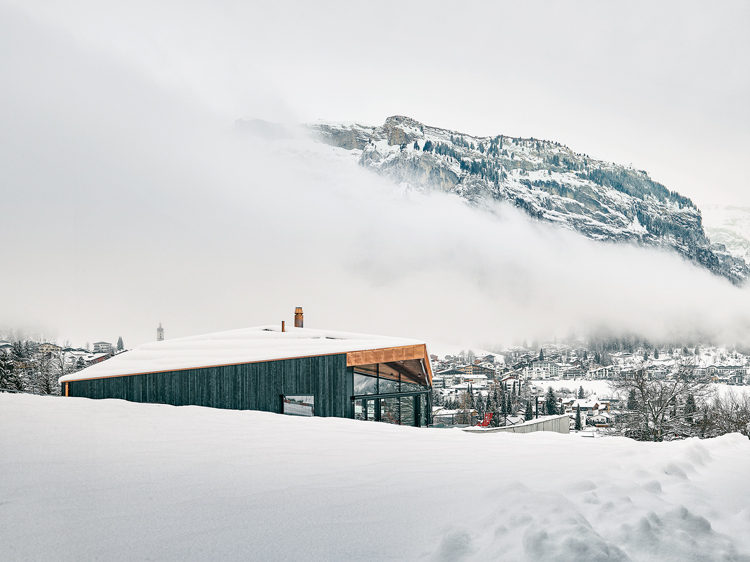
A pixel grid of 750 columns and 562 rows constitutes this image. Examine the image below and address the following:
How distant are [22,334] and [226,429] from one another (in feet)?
312

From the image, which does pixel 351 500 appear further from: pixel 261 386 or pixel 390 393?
pixel 390 393

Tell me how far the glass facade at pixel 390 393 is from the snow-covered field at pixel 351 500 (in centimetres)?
847

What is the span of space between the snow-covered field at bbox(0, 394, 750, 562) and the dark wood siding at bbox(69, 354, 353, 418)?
761 cm

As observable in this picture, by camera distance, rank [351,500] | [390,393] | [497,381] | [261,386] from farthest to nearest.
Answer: [497,381], [390,393], [261,386], [351,500]

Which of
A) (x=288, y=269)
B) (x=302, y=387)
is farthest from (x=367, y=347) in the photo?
(x=288, y=269)

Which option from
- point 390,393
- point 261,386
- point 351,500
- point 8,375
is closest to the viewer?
point 351,500

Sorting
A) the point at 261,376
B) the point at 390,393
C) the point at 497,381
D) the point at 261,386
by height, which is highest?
the point at 261,376

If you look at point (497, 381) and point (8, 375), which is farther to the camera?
point (497, 381)

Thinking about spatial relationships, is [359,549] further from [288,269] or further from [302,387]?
[288,269]

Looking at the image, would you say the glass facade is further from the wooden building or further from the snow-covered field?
the snow-covered field

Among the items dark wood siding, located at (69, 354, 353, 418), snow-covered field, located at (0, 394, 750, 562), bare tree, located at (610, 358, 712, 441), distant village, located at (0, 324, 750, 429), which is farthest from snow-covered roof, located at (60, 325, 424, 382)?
bare tree, located at (610, 358, 712, 441)

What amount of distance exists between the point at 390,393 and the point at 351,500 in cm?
1256

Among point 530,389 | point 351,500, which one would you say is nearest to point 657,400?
point 351,500

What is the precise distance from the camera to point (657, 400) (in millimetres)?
25719
